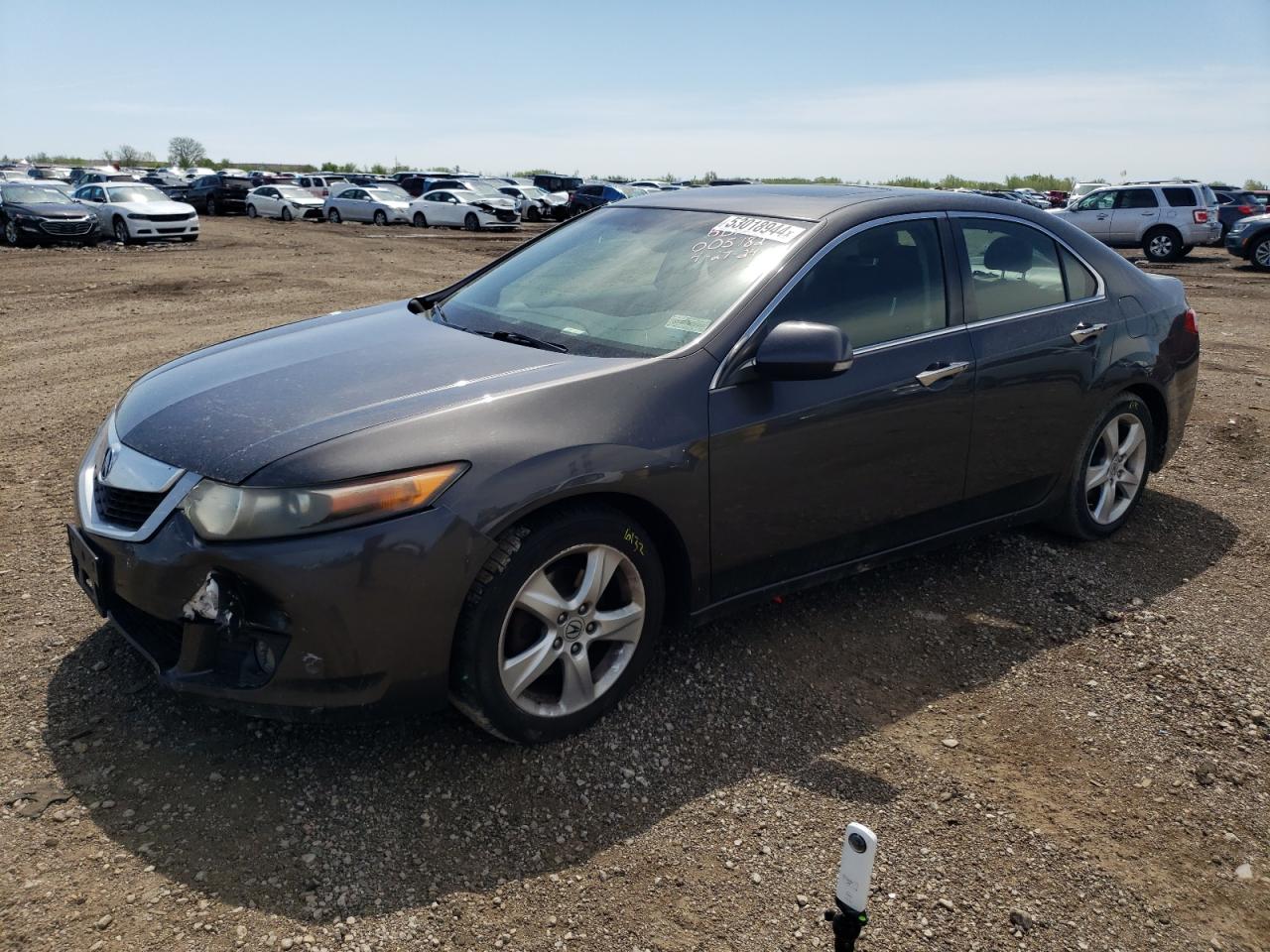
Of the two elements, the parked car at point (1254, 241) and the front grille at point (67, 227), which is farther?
the front grille at point (67, 227)

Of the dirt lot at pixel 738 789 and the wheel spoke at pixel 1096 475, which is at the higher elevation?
the wheel spoke at pixel 1096 475

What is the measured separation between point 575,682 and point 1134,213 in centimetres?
2386

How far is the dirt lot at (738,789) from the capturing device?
250 centimetres

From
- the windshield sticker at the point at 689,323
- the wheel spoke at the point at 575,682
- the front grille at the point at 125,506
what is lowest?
the wheel spoke at the point at 575,682

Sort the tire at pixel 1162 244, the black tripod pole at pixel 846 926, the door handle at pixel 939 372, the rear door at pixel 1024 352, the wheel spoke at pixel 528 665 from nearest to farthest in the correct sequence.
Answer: the black tripod pole at pixel 846 926, the wheel spoke at pixel 528 665, the door handle at pixel 939 372, the rear door at pixel 1024 352, the tire at pixel 1162 244

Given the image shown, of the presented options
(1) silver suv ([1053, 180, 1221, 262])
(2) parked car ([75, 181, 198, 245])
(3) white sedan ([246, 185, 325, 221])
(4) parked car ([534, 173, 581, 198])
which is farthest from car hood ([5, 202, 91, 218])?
(4) parked car ([534, 173, 581, 198])

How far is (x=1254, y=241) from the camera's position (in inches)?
808

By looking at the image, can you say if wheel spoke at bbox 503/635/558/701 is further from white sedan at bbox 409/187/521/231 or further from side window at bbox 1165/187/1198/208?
white sedan at bbox 409/187/521/231

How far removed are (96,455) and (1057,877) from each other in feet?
10.5

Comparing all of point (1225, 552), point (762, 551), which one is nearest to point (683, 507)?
point (762, 551)

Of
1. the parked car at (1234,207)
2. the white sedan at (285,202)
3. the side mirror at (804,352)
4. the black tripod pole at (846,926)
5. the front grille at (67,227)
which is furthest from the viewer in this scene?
the white sedan at (285,202)

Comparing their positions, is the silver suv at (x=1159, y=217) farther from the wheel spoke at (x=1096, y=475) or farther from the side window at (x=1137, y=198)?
the wheel spoke at (x=1096, y=475)

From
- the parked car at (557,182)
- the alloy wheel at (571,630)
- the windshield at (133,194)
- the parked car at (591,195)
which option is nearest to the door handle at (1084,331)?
the alloy wheel at (571,630)

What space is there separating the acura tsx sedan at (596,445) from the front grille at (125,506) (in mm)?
10
